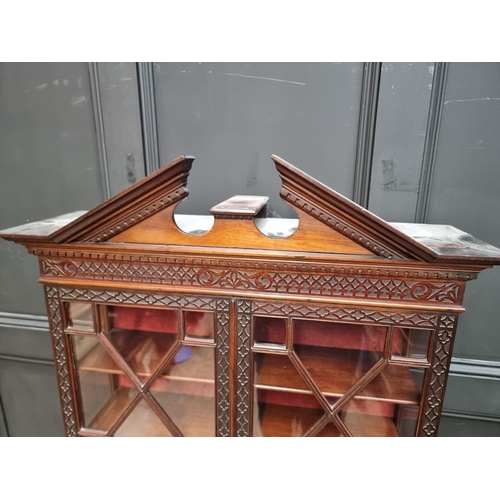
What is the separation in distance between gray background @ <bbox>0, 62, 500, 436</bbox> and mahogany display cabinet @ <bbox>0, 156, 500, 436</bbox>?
237 millimetres

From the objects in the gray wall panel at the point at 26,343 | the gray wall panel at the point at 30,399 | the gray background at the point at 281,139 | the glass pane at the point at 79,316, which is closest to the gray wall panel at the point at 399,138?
the gray background at the point at 281,139

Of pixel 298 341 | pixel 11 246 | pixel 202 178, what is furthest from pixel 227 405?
pixel 11 246

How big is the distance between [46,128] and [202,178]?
61cm

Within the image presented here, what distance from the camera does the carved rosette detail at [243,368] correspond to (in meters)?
0.86

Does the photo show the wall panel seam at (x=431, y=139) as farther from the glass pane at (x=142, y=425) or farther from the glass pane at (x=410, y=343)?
the glass pane at (x=142, y=425)

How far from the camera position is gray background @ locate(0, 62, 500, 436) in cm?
106

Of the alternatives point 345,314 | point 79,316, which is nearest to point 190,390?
point 79,316

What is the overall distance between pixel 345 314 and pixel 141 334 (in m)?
0.58

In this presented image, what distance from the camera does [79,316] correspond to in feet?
3.11

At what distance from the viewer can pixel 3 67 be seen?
1.23 metres

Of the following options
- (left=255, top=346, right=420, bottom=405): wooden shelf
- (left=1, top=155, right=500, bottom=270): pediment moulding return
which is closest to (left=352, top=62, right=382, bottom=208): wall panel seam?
(left=1, top=155, right=500, bottom=270): pediment moulding return

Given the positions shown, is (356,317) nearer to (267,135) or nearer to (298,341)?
(298,341)

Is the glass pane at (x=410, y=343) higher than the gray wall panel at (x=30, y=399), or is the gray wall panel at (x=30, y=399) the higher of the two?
the glass pane at (x=410, y=343)

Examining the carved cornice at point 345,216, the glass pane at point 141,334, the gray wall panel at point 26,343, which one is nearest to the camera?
the carved cornice at point 345,216
